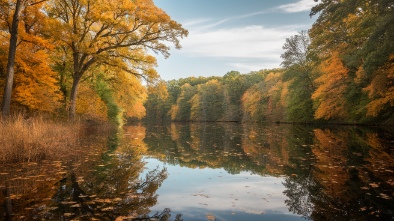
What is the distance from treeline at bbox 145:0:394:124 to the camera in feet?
66.8

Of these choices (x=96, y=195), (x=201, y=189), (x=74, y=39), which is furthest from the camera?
(x=74, y=39)

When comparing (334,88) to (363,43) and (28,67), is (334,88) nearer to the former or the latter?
(363,43)

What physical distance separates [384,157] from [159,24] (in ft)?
49.5

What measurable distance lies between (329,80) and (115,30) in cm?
2444

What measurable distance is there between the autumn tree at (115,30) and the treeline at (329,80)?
3.06 metres

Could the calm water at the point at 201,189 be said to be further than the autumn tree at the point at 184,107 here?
No

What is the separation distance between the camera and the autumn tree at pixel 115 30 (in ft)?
60.6

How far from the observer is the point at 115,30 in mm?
19594

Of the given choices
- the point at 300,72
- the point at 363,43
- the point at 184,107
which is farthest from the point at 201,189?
the point at 184,107

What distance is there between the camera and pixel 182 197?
19.0 feet

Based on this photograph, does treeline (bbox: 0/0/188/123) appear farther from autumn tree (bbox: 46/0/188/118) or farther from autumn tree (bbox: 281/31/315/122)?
autumn tree (bbox: 281/31/315/122)

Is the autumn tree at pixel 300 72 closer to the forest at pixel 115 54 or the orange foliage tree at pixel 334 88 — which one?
the forest at pixel 115 54

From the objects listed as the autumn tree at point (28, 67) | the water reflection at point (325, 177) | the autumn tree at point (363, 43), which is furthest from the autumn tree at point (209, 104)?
the water reflection at point (325, 177)

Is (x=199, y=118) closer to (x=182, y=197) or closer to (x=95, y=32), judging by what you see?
(x=95, y=32)
